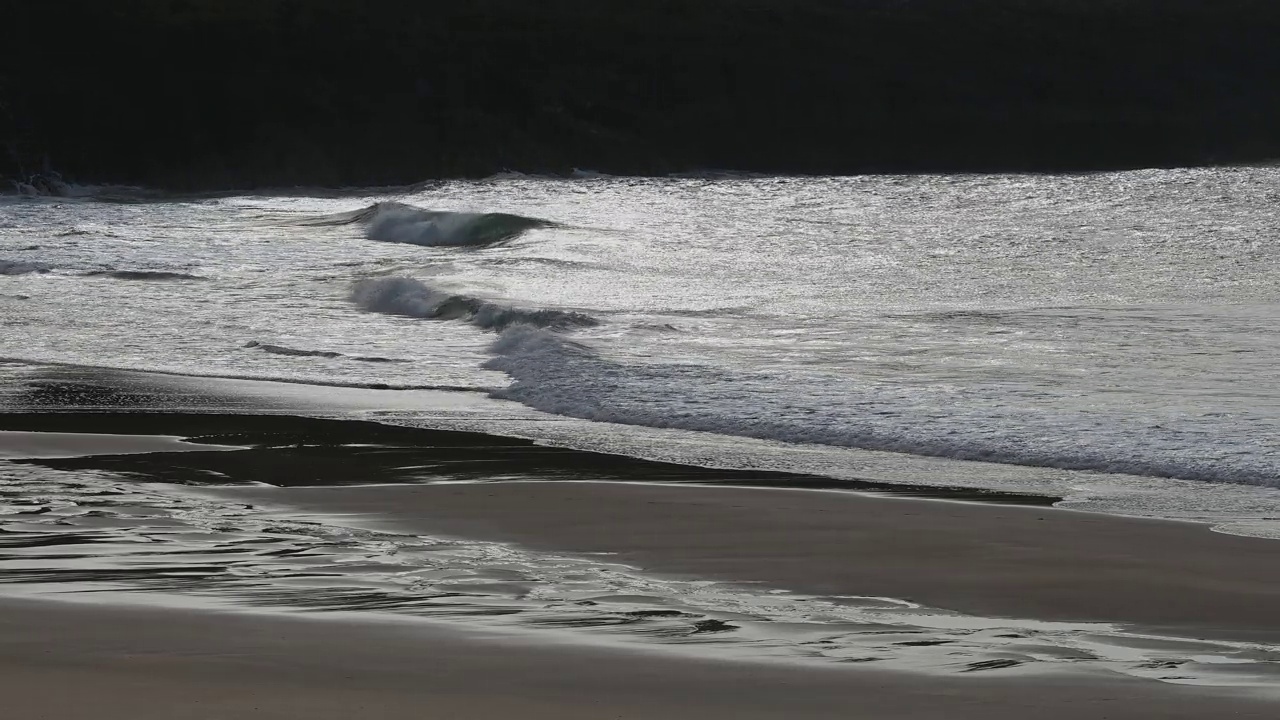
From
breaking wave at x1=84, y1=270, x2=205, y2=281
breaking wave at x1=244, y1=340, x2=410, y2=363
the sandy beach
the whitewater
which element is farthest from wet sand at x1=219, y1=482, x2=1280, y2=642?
breaking wave at x1=84, y1=270, x2=205, y2=281

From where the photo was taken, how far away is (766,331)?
41.6 feet

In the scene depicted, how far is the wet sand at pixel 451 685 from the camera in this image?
11.2 feet

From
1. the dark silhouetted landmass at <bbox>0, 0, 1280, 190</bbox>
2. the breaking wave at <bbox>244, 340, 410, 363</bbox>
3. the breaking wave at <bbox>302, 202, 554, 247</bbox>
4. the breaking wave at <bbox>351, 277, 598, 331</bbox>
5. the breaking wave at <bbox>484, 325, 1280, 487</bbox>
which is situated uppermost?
the dark silhouetted landmass at <bbox>0, 0, 1280, 190</bbox>

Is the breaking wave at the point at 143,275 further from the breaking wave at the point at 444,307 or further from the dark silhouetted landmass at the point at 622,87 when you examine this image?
the dark silhouetted landmass at the point at 622,87

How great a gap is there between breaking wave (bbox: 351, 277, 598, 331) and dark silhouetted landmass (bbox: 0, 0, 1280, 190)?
49618mm

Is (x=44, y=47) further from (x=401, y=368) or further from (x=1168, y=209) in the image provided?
(x=401, y=368)

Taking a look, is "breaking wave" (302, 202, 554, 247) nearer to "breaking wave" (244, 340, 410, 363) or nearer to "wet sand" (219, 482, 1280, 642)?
"breaking wave" (244, 340, 410, 363)

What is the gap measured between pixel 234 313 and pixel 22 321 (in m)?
1.83

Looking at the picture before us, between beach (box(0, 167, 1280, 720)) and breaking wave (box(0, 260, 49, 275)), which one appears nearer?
beach (box(0, 167, 1280, 720))

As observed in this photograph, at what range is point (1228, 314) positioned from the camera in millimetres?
13477

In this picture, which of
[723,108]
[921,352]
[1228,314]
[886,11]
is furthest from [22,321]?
[886,11]

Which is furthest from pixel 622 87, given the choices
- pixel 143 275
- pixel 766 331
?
pixel 766 331

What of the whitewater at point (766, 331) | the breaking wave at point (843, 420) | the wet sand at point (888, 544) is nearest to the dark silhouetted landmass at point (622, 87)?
the whitewater at point (766, 331)

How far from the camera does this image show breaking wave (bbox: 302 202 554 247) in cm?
2727
